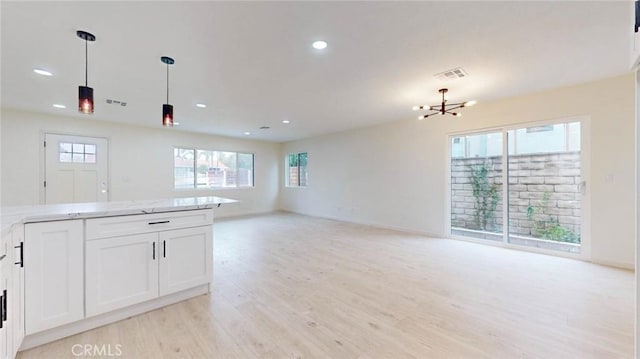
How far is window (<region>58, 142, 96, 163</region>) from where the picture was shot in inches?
216

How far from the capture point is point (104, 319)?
218 cm

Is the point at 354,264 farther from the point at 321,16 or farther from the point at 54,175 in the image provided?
the point at 54,175

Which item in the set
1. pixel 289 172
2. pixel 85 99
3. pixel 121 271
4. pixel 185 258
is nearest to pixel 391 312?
pixel 185 258

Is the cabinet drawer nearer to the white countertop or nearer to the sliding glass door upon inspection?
the white countertop

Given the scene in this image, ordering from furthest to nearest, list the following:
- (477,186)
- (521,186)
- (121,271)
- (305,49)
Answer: (477,186) → (521,186) → (305,49) → (121,271)

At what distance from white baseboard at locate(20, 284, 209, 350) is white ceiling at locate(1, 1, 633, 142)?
7.95ft

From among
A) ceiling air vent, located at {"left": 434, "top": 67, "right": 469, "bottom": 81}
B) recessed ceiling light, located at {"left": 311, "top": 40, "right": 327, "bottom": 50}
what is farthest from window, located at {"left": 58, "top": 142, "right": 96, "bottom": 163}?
ceiling air vent, located at {"left": 434, "top": 67, "right": 469, "bottom": 81}

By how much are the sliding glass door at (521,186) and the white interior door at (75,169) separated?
7.47m

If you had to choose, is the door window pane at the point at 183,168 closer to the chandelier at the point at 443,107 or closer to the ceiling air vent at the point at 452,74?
the chandelier at the point at 443,107

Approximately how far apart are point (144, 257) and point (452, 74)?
12.8 ft

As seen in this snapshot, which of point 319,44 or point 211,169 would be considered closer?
point 319,44

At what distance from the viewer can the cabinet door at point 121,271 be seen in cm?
208

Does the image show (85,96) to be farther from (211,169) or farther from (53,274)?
(211,169)

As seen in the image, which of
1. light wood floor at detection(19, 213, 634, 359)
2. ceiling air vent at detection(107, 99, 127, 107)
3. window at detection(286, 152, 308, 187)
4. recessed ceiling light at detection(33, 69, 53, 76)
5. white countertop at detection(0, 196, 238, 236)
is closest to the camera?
white countertop at detection(0, 196, 238, 236)
